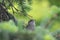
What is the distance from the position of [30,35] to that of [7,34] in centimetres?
6

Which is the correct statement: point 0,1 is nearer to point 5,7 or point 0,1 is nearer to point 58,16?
point 5,7

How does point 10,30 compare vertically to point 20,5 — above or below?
below

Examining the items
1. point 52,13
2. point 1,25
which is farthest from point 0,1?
point 52,13

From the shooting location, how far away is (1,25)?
2.22 feet

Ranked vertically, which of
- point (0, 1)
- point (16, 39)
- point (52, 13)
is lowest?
point (16, 39)

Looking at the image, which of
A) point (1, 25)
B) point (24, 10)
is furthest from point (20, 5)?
point (1, 25)

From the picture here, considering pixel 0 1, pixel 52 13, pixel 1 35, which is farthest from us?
pixel 52 13

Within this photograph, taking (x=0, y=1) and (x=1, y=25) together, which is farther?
(x=0, y=1)

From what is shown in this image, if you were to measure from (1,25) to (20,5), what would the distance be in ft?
1.51

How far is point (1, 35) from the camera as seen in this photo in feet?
2.07

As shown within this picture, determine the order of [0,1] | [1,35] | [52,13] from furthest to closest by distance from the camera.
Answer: [52,13] < [0,1] < [1,35]

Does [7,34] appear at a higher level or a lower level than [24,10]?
lower

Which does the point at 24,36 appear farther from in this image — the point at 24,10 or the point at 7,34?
the point at 24,10

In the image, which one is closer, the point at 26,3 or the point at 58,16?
the point at 26,3
